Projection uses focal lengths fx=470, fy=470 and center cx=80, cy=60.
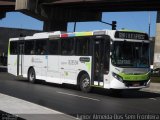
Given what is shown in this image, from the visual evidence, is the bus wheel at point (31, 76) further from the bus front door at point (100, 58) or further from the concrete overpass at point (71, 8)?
the concrete overpass at point (71, 8)

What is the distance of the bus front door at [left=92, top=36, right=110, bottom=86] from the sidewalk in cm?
669

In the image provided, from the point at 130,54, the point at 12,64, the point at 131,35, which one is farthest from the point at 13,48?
the point at 130,54

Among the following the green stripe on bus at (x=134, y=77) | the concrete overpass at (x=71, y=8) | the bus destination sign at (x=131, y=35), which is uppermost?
the concrete overpass at (x=71, y=8)

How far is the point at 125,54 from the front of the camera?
826 inches

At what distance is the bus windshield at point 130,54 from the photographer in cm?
2077

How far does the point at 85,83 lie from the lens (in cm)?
2258

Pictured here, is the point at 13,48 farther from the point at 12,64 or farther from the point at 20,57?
the point at 20,57

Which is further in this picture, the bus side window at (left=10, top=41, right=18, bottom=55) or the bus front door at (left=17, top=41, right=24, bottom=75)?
the bus side window at (left=10, top=41, right=18, bottom=55)

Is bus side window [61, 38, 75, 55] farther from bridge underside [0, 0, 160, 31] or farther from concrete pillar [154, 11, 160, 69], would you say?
concrete pillar [154, 11, 160, 69]

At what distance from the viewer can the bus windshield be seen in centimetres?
2077

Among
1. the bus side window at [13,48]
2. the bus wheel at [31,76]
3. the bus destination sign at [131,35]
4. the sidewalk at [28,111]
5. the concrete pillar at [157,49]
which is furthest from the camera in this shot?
the concrete pillar at [157,49]

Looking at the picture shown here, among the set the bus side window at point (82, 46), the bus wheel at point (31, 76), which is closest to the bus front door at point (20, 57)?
the bus wheel at point (31, 76)

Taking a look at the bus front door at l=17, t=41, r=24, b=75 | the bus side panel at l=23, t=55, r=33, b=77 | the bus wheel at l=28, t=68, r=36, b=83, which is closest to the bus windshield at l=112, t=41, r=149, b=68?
the bus wheel at l=28, t=68, r=36, b=83

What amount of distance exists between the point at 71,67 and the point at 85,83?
5.96ft
